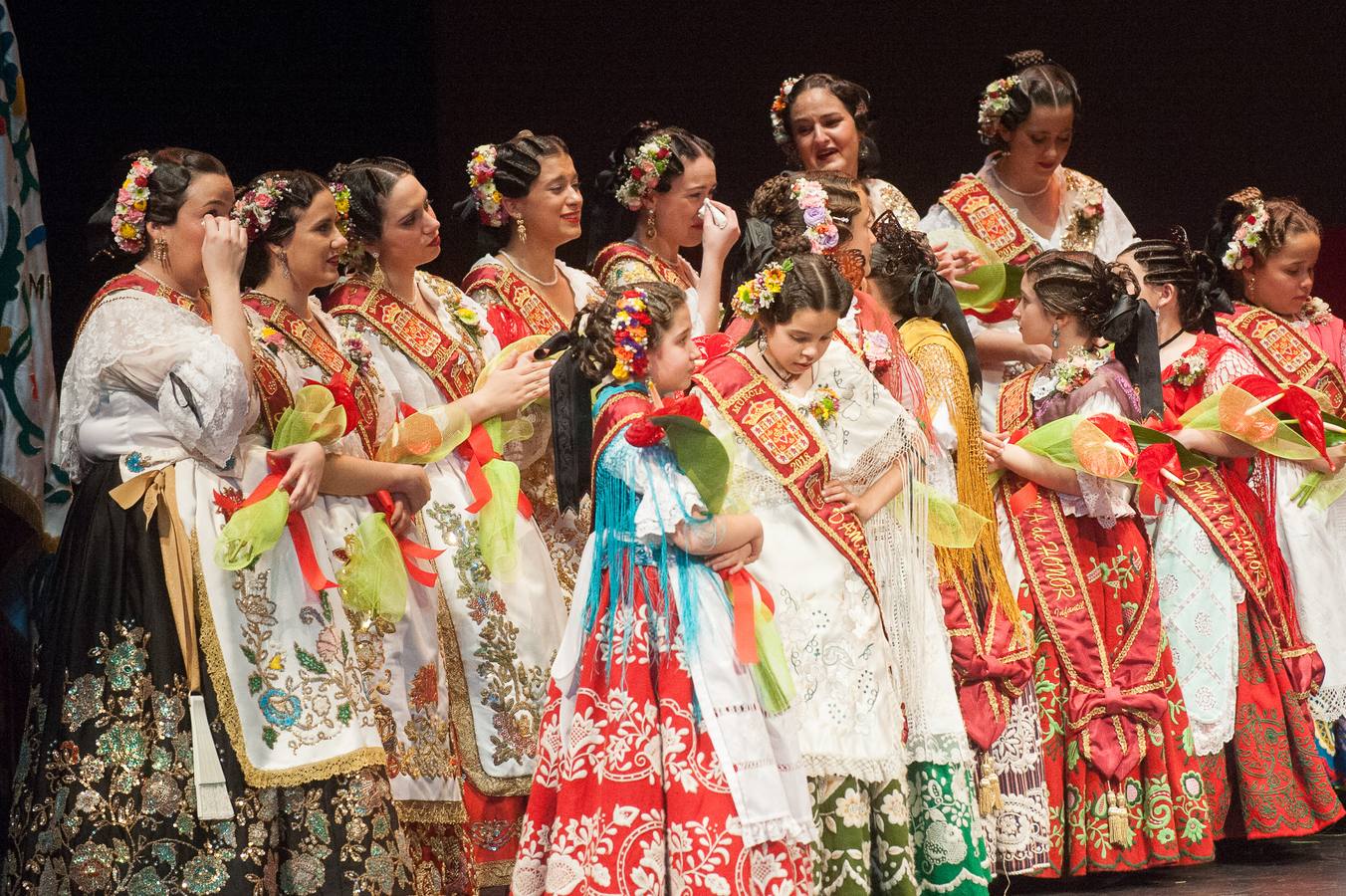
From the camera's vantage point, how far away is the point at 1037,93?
4.98 meters

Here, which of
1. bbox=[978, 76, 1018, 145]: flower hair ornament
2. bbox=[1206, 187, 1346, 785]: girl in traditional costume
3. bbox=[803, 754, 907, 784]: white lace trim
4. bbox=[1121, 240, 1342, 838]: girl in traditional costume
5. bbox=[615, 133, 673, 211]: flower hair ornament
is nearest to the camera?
bbox=[803, 754, 907, 784]: white lace trim

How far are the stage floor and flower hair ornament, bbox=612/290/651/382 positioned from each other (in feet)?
5.73

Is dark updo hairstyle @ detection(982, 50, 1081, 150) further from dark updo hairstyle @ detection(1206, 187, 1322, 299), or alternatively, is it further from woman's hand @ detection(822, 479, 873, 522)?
woman's hand @ detection(822, 479, 873, 522)

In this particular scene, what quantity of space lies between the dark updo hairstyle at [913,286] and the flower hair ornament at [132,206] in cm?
170

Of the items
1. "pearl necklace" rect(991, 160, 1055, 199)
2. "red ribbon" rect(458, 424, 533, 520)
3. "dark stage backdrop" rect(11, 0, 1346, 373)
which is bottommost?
"red ribbon" rect(458, 424, 533, 520)

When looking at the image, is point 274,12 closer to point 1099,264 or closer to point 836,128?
point 836,128

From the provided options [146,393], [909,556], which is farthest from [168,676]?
[909,556]

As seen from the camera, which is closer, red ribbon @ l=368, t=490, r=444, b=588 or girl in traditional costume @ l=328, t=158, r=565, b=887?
red ribbon @ l=368, t=490, r=444, b=588

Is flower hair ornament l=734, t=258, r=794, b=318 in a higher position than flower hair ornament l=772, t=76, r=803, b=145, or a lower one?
lower

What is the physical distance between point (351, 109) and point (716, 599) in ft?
7.38

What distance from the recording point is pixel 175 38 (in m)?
4.56

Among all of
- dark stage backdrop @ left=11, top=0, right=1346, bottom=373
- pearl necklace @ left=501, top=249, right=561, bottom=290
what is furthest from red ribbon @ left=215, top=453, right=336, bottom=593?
dark stage backdrop @ left=11, top=0, right=1346, bottom=373

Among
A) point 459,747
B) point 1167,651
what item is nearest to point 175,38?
point 459,747

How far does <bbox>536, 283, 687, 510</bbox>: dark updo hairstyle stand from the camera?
3.34 m
